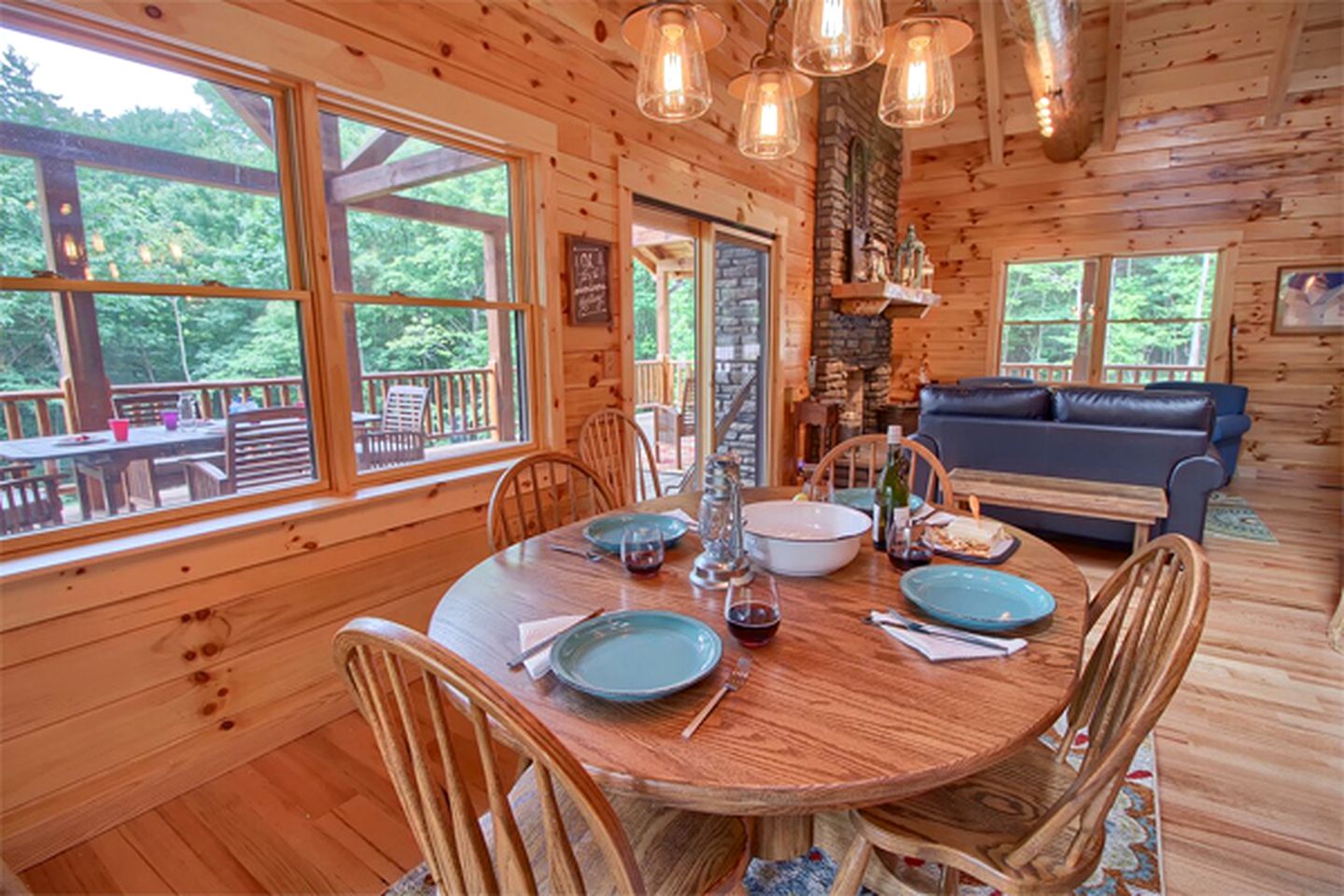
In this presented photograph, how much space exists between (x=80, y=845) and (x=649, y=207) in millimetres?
3077

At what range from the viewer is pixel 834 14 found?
1369mm

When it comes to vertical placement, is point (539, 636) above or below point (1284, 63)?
below

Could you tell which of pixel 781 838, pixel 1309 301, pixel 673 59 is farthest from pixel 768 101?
pixel 1309 301

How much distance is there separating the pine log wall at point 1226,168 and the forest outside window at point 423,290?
4.98 m

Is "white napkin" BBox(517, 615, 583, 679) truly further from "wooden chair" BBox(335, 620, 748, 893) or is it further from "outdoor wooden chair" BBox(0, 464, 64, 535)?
"outdoor wooden chair" BBox(0, 464, 64, 535)

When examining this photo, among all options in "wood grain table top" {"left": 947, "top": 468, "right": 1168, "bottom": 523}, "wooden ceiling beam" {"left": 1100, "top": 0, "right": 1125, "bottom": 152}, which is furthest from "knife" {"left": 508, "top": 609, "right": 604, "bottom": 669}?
"wooden ceiling beam" {"left": 1100, "top": 0, "right": 1125, "bottom": 152}

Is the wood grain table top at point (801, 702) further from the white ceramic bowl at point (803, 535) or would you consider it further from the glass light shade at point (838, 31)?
the glass light shade at point (838, 31)

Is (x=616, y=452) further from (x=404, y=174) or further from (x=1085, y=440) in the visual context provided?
(x=1085, y=440)

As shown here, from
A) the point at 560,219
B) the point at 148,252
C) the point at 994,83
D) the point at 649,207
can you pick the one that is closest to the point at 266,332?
the point at 148,252

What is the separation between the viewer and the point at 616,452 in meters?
2.60

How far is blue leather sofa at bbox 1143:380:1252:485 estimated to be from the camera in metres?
4.85

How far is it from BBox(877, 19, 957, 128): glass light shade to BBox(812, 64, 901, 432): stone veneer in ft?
10.3

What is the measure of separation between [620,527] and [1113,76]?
6.61m

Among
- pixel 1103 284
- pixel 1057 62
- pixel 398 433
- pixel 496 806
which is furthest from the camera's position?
pixel 1103 284
